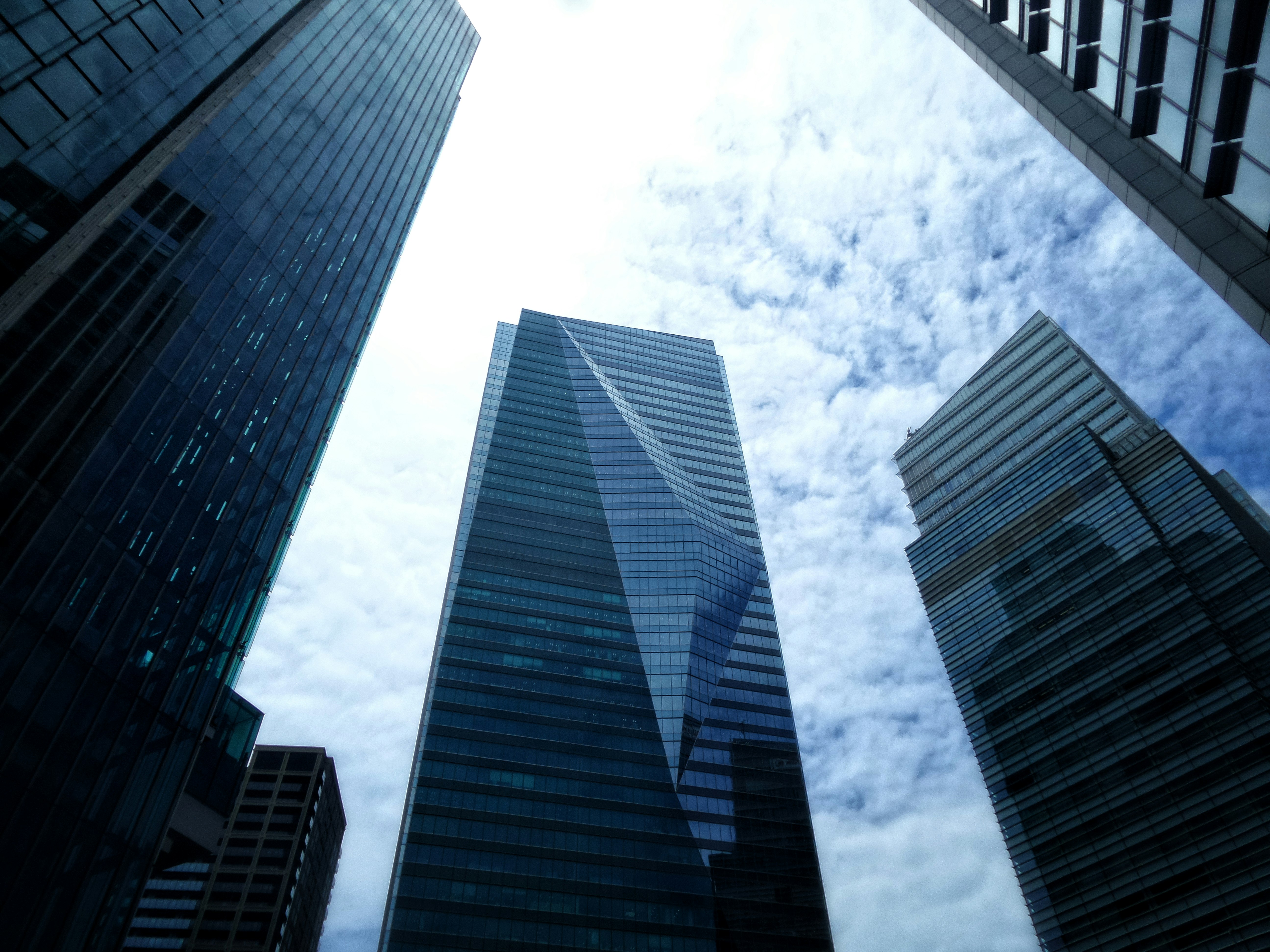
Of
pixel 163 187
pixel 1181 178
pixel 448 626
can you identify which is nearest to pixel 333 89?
pixel 163 187

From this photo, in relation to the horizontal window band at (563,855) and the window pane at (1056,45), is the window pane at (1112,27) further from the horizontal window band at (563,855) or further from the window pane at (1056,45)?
the horizontal window band at (563,855)

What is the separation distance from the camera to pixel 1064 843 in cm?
8262

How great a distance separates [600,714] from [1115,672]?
58.9m

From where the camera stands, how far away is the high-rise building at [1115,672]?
237 feet

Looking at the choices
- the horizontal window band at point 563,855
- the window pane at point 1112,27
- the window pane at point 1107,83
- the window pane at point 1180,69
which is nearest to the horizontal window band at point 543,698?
the horizontal window band at point 563,855

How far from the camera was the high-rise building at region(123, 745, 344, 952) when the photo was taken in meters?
129

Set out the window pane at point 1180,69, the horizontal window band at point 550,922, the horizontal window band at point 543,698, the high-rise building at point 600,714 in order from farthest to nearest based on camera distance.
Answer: the horizontal window band at point 543,698 → the high-rise building at point 600,714 → the horizontal window band at point 550,922 → the window pane at point 1180,69

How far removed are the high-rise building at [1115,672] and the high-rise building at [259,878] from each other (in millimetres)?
106223

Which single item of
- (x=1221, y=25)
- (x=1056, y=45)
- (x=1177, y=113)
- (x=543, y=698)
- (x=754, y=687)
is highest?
(x=754, y=687)

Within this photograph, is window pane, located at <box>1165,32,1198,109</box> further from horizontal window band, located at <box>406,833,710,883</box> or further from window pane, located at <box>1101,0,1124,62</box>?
horizontal window band, located at <box>406,833,710,883</box>

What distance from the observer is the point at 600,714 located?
105875 mm

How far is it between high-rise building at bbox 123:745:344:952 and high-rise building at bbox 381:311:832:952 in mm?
49254

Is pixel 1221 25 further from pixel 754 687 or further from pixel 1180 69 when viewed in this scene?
pixel 754 687

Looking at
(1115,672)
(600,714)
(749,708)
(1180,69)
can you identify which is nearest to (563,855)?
(600,714)
